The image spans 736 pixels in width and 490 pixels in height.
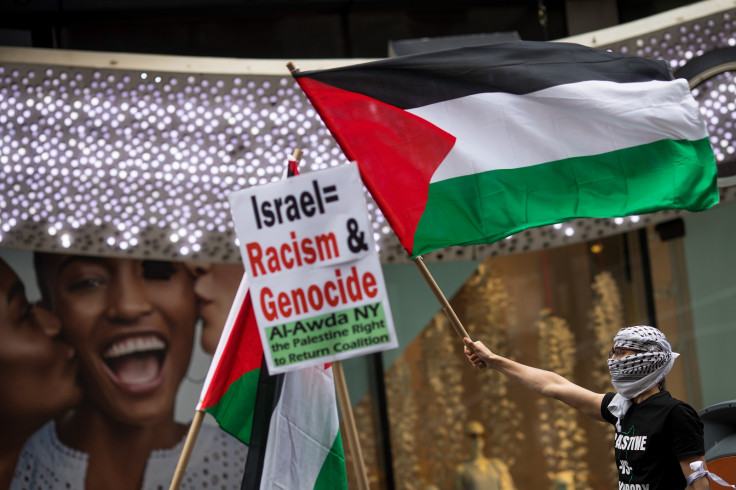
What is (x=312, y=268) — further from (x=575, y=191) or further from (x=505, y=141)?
(x=575, y=191)

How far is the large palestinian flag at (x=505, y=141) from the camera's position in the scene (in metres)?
4.41

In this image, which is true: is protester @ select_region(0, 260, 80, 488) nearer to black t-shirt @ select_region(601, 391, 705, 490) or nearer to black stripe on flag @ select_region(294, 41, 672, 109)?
black stripe on flag @ select_region(294, 41, 672, 109)

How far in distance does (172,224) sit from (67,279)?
121cm

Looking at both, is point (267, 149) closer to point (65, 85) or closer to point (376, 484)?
point (65, 85)

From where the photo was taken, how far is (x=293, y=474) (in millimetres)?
4609

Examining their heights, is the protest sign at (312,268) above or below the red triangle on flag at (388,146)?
below

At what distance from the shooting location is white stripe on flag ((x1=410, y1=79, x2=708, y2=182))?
4512mm

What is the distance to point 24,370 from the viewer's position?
297 inches

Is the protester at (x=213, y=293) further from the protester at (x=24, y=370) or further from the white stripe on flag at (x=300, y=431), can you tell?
the white stripe on flag at (x=300, y=431)

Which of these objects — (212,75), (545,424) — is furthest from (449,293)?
(212,75)

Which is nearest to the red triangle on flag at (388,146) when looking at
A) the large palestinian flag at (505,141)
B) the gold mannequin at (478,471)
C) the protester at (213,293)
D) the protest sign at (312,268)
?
the large palestinian flag at (505,141)

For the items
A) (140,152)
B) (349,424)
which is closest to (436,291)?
(349,424)

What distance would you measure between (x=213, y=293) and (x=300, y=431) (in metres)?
3.45

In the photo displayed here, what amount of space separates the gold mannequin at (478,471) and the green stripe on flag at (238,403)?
3.81 meters
